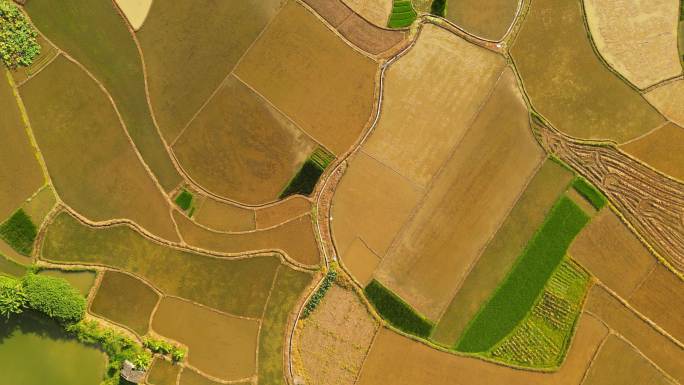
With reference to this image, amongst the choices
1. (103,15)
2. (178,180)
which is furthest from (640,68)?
(103,15)

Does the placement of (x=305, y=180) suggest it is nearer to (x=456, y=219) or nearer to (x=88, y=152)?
(x=456, y=219)

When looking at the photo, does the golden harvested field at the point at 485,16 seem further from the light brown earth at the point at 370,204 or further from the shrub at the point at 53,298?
the shrub at the point at 53,298

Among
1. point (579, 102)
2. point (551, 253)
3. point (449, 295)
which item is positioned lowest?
point (449, 295)

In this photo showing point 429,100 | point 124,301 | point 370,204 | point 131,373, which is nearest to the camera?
point 131,373

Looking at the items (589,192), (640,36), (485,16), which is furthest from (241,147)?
(640,36)

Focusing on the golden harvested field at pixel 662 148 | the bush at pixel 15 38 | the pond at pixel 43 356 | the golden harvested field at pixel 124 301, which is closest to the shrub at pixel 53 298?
the golden harvested field at pixel 124 301

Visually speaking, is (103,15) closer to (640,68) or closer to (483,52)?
(483,52)
